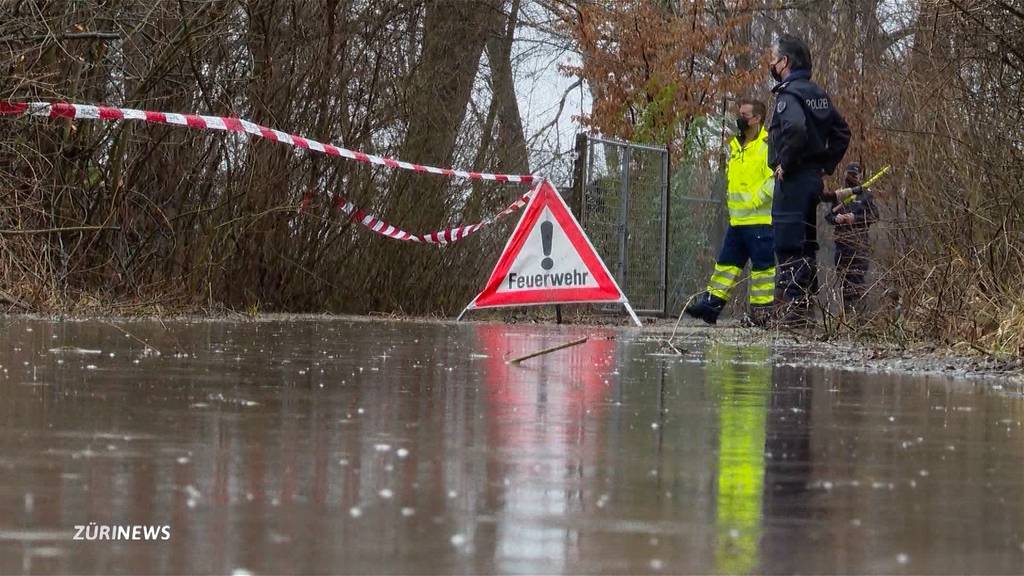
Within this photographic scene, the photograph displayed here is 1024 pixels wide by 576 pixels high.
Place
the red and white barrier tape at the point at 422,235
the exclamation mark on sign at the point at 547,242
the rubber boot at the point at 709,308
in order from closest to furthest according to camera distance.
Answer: the exclamation mark on sign at the point at 547,242
the rubber boot at the point at 709,308
the red and white barrier tape at the point at 422,235

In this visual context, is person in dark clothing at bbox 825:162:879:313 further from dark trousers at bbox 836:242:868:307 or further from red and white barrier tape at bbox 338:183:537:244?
red and white barrier tape at bbox 338:183:537:244

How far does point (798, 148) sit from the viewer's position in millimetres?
14867

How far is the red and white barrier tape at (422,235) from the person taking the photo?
60.9 ft

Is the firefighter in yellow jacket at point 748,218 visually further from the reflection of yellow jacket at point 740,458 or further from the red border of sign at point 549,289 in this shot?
the reflection of yellow jacket at point 740,458

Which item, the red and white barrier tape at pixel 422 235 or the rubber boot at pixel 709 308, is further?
the red and white barrier tape at pixel 422 235


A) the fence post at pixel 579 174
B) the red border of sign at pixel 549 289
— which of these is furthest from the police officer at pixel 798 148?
the fence post at pixel 579 174

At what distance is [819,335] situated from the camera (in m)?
13.3

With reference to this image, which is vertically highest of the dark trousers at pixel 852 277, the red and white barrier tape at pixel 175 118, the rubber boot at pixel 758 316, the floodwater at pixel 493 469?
the red and white barrier tape at pixel 175 118

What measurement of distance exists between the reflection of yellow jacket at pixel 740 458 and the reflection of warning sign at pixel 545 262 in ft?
20.9

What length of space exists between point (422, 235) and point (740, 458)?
1413cm

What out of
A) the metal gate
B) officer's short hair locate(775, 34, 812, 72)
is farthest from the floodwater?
the metal gate

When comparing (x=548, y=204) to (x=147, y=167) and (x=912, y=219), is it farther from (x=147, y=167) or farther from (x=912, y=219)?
(x=912, y=219)

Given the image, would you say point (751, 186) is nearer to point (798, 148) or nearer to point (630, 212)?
point (798, 148)

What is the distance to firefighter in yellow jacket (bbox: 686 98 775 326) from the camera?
1648 centimetres
